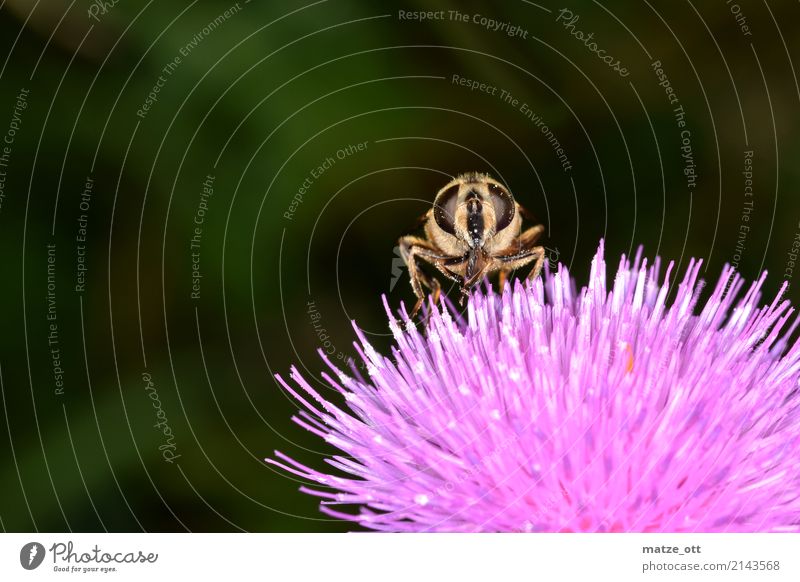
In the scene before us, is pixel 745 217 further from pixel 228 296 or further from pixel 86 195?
pixel 86 195

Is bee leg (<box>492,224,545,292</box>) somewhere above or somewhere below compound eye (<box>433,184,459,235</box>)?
below

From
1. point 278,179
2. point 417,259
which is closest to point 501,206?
point 417,259

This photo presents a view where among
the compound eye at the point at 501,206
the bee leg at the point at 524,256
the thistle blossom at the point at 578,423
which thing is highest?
the compound eye at the point at 501,206

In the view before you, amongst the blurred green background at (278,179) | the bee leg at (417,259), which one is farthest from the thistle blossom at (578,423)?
the blurred green background at (278,179)

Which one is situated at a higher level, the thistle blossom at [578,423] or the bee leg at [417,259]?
the bee leg at [417,259]

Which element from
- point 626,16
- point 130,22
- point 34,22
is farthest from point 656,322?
point 34,22

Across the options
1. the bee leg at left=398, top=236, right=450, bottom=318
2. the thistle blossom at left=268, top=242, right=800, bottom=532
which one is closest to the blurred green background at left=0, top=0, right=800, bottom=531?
the bee leg at left=398, top=236, right=450, bottom=318

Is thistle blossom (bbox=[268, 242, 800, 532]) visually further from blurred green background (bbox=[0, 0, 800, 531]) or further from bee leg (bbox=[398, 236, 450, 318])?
blurred green background (bbox=[0, 0, 800, 531])

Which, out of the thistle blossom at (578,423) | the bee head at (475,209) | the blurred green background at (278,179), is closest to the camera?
the thistle blossom at (578,423)

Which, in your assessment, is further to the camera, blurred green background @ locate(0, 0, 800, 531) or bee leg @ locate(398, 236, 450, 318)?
blurred green background @ locate(0, 0, 800, 531)

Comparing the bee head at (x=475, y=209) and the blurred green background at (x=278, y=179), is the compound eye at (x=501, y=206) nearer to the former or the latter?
the bee head at (x=475, y=209)
